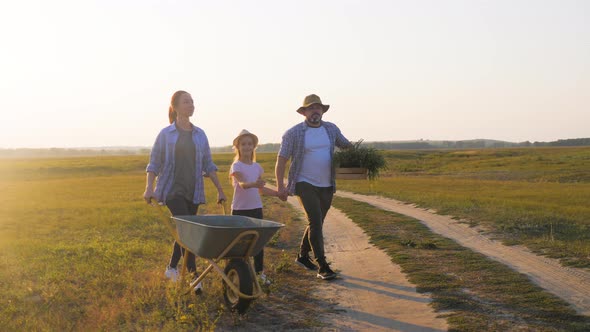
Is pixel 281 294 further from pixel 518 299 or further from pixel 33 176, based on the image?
pixel 33 176

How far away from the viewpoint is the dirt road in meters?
5.24

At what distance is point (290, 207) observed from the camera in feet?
61.3

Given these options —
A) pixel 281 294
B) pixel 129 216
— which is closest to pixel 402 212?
pixel 129 216

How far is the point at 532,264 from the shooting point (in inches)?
308

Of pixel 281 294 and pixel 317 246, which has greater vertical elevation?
pixel 317 246

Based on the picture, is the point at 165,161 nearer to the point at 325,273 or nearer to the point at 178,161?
the point at 178,161

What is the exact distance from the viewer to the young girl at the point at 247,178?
6461 millimetres

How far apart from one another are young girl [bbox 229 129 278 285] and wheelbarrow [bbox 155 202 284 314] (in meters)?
1.00

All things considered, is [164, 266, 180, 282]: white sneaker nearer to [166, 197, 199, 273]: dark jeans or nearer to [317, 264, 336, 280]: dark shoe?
[166, 197, 199, 273]: dark jeans

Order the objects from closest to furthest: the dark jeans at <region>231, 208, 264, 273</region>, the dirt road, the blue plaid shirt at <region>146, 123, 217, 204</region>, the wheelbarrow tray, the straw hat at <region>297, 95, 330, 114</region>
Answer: the wheelbarrow tray, the dirt road, the blue plaid shirt at <region>146, 123, 217, 204</region>, the dark jeans at <region>231, 208, 264, 273</region>, the straw hat at <region>297, 95, 330, 114</region>

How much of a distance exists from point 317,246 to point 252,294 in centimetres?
183

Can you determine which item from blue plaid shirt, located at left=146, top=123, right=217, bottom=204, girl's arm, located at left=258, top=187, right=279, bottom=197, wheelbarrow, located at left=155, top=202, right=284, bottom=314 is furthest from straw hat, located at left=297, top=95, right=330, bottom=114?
wheelbarrow, located at left=155, top=202, right=284, bottom=314

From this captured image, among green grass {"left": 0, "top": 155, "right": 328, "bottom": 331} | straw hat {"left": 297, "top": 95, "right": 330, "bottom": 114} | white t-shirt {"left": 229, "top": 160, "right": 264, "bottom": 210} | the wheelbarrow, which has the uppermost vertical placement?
straw hat {"left": 297, "top": 95, "right": 330, "bottom": 114}

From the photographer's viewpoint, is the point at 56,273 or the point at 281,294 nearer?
the point at 281,294
